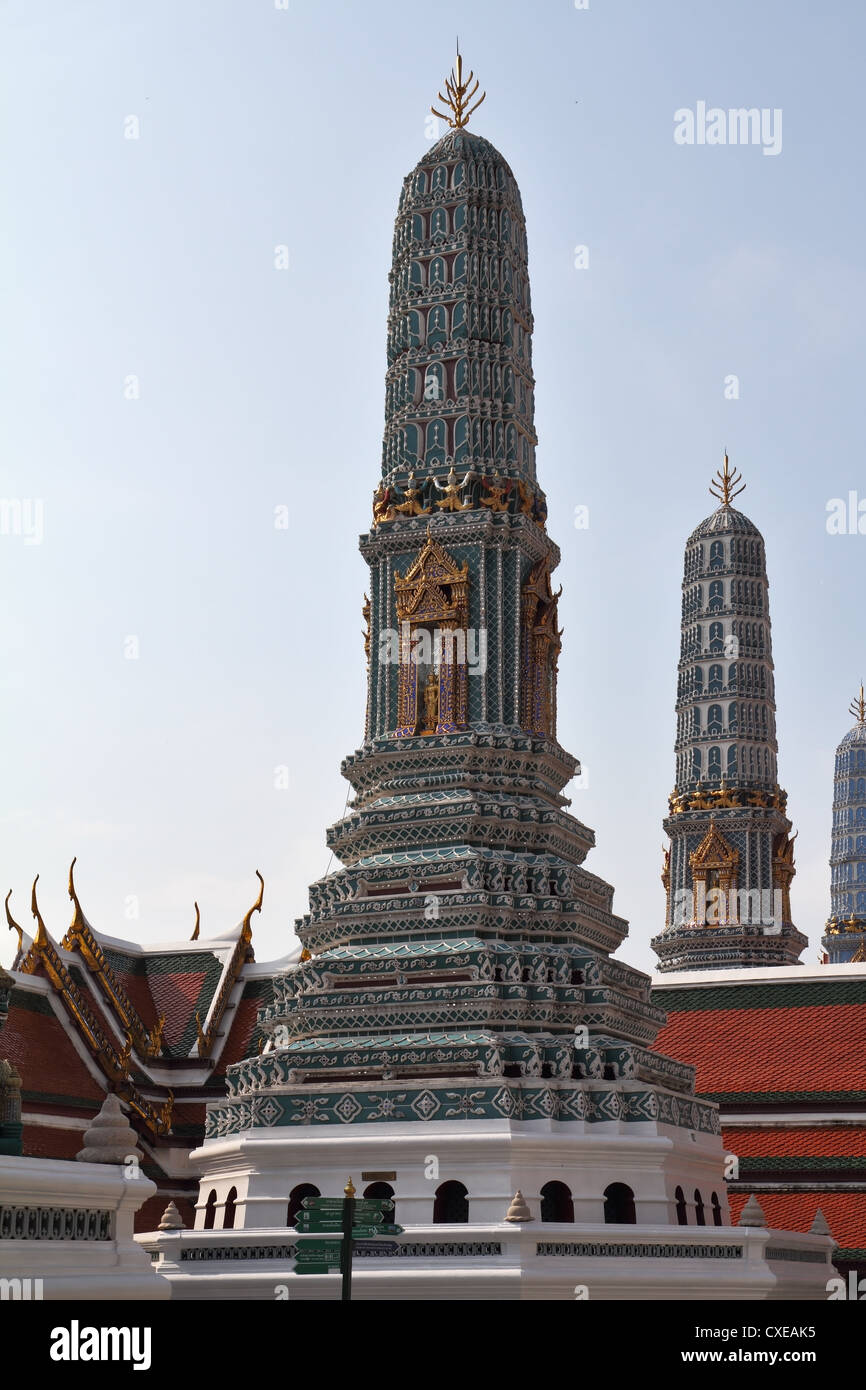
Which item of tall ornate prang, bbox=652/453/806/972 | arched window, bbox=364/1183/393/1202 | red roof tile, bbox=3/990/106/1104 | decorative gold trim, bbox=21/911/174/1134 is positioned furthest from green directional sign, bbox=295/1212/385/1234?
tall ornate prang, bbox=652/453/806/972

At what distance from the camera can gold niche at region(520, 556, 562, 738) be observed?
33531 millimetres

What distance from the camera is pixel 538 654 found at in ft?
111

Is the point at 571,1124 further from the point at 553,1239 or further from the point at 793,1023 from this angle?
the point at 793,1023

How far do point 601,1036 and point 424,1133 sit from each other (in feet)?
11.9

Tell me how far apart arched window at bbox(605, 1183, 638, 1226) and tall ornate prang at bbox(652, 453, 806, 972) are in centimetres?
2343

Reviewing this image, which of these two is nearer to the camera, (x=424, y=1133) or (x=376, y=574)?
(x=424, y=1133)

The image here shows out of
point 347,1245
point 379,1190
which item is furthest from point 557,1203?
point 347,1245

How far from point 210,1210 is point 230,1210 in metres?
1.01

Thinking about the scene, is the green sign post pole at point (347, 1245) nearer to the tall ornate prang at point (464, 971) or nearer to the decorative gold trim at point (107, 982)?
the tall ornate prang at point (464, 971)

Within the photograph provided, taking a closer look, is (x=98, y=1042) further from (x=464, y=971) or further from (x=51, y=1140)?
(x=464, y=971)

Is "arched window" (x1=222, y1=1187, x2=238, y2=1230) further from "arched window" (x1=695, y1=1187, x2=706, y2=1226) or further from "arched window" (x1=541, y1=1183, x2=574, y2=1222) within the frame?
"arched window" (x1=695, y1=1187, x2=706, y2=1226)
